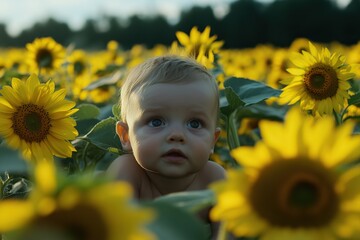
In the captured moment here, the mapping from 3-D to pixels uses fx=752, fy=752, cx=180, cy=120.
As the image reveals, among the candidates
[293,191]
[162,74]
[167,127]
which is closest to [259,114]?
[162,74]

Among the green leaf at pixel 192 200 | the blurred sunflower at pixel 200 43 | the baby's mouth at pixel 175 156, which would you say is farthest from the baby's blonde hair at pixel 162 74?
the blurred sunflower at pixel 200 43

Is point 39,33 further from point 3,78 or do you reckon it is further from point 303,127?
point 303,127

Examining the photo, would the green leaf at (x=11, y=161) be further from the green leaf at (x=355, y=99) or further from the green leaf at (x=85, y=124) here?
the green leaf at (x=355, y=99)

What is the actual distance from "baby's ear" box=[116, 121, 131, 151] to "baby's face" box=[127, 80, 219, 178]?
12 cm

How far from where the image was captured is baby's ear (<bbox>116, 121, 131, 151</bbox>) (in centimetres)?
240

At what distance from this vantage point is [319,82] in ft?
9.61

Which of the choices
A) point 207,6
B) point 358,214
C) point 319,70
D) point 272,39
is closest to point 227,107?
point 319,70

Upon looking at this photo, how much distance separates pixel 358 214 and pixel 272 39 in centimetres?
3271

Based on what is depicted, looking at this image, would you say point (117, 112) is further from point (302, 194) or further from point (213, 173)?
point (302, 194)

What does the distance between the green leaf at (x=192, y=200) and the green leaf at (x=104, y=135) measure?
118 cm

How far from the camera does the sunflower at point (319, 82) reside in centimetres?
292

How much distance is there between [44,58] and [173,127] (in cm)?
397

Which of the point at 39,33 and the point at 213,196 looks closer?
the point at 213,196

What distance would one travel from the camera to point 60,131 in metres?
2.50
